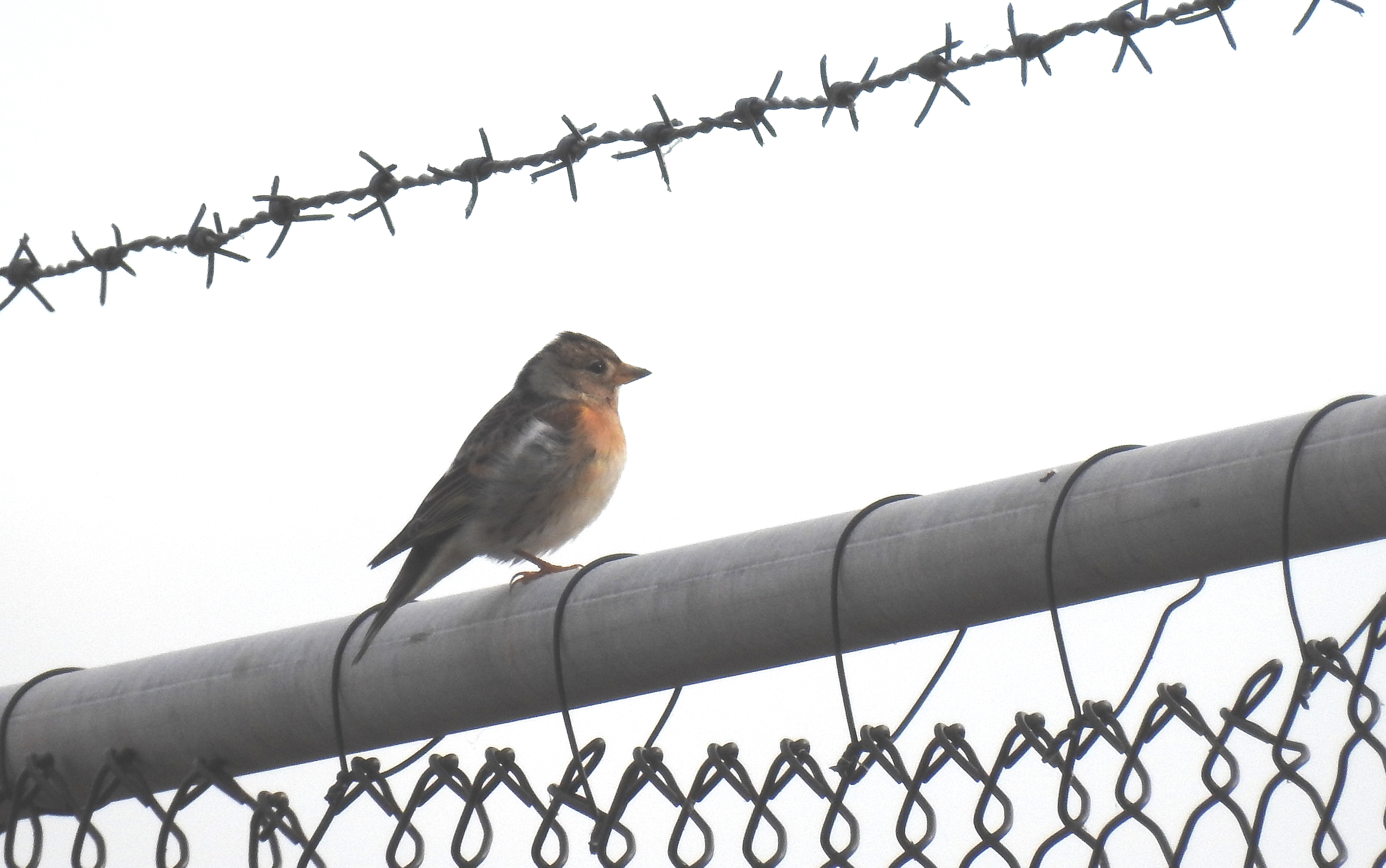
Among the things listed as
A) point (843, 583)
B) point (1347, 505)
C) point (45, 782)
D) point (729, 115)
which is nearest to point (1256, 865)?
point (1347, 505)

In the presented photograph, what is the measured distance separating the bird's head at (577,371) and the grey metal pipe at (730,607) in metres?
3.24

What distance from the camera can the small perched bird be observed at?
5.21 meters

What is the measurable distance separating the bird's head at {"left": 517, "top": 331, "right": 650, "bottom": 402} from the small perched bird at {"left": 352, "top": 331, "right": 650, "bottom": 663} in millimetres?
17

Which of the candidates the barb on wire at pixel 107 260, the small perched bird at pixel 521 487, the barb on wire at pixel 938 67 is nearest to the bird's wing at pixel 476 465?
the small perched bird at pixel 521 487

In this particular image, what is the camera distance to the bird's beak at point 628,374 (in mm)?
6668

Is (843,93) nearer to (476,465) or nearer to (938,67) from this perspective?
(938,67)

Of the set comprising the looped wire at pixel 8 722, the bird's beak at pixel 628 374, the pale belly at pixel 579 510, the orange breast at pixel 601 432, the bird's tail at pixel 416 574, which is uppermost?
the bird's beak at pixel 628 374

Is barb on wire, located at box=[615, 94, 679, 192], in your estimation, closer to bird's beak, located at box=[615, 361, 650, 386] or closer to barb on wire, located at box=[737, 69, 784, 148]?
barb on wire, located at box=[737, 69, 784, 148]

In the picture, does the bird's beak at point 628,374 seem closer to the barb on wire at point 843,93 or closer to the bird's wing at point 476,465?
the bird's wing at point 476,465

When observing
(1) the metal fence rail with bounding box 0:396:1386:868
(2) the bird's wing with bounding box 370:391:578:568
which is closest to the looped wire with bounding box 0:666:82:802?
(1) the metal fence rail with bounding box 0:396:1386:868

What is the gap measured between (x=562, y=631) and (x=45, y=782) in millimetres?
1394

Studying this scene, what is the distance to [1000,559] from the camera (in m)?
2.46

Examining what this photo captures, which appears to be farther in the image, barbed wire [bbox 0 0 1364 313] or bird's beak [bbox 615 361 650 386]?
bird's beak [bbox 615 361 650 386]

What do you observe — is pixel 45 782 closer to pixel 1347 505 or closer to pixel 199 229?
pixel 199 229
